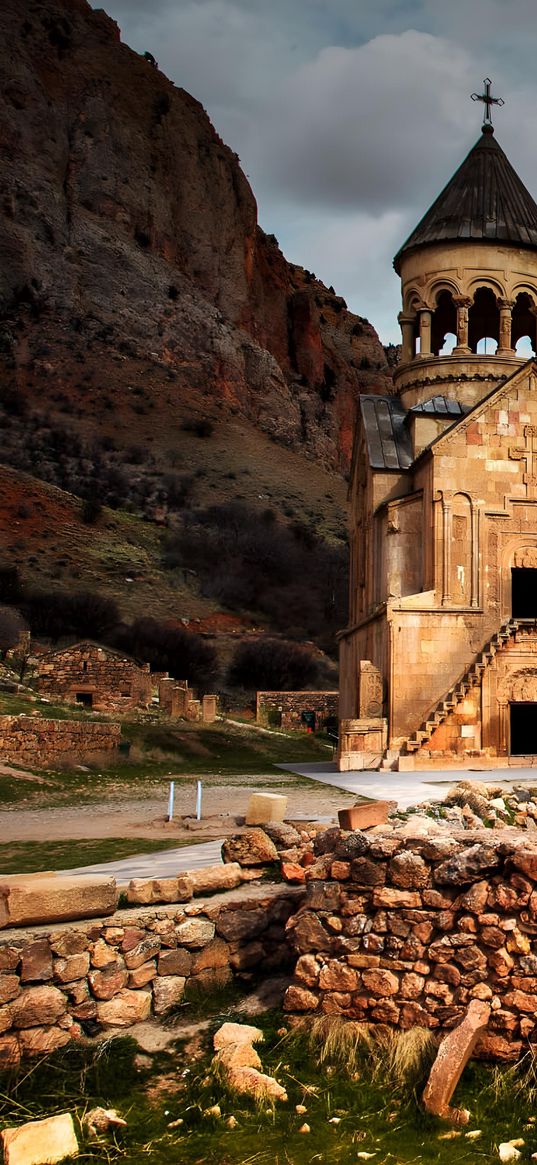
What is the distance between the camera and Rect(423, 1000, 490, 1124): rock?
16.2 feet

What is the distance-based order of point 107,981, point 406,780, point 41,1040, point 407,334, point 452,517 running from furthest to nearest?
1. point 407,334
2. point 452,517
3. point 406,780
4. point 107,981
5. point 41,1040

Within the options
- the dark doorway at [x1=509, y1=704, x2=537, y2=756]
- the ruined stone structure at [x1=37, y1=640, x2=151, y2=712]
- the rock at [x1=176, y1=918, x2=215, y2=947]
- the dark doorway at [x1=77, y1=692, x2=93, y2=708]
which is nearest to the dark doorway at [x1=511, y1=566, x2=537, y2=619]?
the dark doorway at [x1=509, y1=704, x2=537, y2=756]

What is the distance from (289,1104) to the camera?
5059mm

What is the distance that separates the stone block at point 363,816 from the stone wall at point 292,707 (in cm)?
2903

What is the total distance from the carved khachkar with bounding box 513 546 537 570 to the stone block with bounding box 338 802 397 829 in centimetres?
1508

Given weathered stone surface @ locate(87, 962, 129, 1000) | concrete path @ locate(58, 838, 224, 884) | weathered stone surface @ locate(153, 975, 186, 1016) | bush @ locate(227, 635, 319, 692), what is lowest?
weathered stone surface @ locate(153, 975, 186, 1016)

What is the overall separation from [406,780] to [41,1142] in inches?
502

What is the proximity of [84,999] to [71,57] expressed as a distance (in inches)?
3682

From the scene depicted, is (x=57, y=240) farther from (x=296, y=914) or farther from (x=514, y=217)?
(x=296, y=914)

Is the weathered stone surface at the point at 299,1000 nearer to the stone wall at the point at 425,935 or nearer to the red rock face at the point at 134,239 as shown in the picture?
the stone wall at the point at 425,935

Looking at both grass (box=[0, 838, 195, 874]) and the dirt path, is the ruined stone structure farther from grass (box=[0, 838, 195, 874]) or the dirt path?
grass (box=[0, 838, 195, 874])

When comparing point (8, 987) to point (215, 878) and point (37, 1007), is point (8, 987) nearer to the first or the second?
point (37, 1007)

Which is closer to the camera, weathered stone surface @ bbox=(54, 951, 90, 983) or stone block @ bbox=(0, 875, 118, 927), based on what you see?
weathered stone surface @ bbox=(54, 951, 90, 983)

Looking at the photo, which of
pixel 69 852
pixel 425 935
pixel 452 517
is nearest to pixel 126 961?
pixel 425 935
